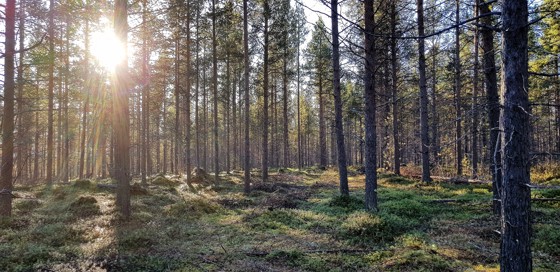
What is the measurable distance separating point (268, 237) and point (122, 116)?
6683 millimetres

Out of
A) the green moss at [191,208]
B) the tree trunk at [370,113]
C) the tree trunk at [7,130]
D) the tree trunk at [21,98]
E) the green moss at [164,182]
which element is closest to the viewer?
the tree trunk at [21,98]

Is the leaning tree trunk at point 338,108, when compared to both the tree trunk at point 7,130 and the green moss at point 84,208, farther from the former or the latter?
the tree trunk at point 7,130

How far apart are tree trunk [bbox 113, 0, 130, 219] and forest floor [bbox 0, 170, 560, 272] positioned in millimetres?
945

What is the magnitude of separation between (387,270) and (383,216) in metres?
3.06

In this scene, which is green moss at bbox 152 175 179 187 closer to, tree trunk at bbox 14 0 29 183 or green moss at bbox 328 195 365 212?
tree trunk at bbox 14 0 29 183

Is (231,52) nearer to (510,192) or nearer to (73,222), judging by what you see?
(73,222)

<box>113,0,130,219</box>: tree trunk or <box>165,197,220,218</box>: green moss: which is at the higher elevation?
<box>113,0,130,219</box>: tree trunk

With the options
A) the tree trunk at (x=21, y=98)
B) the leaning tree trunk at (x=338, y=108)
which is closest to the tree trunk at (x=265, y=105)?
the leaning tree trunk at (x=338, y=108)

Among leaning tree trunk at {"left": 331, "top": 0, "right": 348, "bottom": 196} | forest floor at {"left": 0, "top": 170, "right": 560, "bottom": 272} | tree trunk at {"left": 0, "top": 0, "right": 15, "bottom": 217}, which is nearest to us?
forest floor at {"left": 0, "top": 170, "right": 560, "bottom": 272}

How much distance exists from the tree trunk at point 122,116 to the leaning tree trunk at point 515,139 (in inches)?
420

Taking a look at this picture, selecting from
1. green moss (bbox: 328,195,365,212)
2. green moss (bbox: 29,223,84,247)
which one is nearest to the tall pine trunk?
green moss (bbox: 328,195,365,212)

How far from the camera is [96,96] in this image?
24.4 metres

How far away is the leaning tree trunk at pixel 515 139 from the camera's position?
3689 mm

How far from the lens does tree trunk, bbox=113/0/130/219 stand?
35.1 ft
